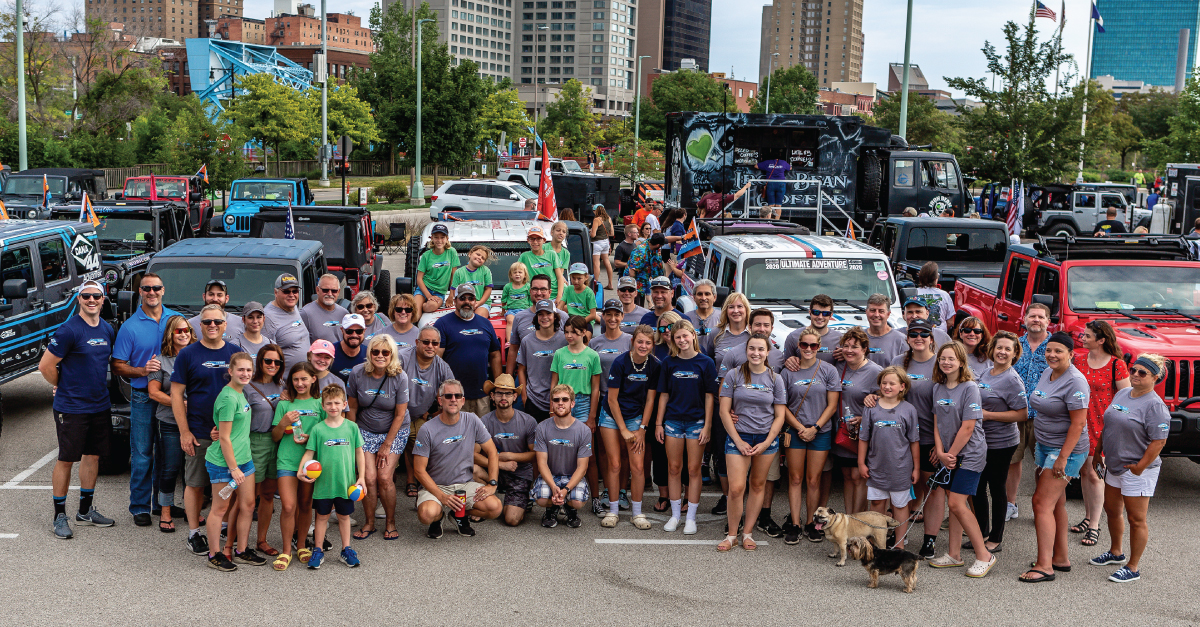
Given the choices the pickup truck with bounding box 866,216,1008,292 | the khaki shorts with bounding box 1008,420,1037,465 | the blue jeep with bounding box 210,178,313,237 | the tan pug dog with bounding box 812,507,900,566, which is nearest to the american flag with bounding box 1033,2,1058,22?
the pickup truck with bounding box 866,216,1008,292

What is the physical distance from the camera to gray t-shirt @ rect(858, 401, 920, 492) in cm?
730

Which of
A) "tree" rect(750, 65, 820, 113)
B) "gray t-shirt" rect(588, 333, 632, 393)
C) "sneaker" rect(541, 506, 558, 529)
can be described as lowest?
"sneaker" rect(541, 506, 558, 529)

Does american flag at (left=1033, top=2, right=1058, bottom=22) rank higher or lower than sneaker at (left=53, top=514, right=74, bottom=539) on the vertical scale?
higher

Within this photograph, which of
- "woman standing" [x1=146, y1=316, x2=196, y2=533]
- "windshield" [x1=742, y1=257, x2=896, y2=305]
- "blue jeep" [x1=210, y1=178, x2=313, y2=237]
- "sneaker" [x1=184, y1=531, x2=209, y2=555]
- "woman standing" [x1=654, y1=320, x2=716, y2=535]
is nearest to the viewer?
"sneaker" [x1=184, y1=531, x2=209, y2=555]

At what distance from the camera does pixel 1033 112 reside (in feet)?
103

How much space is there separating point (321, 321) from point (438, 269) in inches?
86.0

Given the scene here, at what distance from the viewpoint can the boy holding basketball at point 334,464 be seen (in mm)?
7023

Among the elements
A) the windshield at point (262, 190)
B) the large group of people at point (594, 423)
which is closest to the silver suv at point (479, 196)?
the windshield at point (262, 190)

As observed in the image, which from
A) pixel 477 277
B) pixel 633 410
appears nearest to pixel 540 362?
pixel 633 410

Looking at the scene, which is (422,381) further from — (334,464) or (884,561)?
(884,561)

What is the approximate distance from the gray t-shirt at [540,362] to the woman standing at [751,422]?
1.59m

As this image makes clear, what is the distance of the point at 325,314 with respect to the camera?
9203mm

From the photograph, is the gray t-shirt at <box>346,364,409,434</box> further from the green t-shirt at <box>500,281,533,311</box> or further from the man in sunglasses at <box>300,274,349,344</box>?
the green t-shirt at <box>500,281,533,311</box>

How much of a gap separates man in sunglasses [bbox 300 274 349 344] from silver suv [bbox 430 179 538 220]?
2171 centimetres
